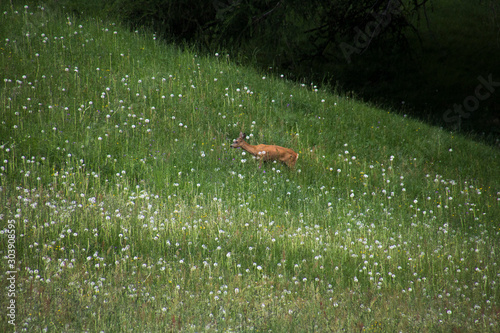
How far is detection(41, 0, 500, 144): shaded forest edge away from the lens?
12.8 metres

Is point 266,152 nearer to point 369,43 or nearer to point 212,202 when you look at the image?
point 212,202

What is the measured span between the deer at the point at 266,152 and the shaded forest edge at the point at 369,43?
4248mm

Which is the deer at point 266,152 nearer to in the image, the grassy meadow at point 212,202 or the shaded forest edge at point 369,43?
the grassy meadow at point 212,202

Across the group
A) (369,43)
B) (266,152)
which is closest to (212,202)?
(266,152)

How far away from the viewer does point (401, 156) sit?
10.1m

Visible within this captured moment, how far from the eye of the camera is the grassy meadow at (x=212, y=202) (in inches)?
190

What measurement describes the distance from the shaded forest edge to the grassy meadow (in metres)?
1.29

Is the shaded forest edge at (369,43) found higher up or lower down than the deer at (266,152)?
higher up

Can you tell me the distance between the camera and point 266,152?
27.6ft

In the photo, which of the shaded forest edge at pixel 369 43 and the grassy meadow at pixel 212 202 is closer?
the grassy meadow at pixel 212 202

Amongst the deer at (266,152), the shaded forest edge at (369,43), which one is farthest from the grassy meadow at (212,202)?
the shaded forest edge at (369,43)

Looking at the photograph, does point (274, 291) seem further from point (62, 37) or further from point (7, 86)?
point (62, 37)

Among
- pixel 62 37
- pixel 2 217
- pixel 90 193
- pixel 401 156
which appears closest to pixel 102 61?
pixel 62 37

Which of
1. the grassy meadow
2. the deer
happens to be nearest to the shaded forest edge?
the grassy meadow
